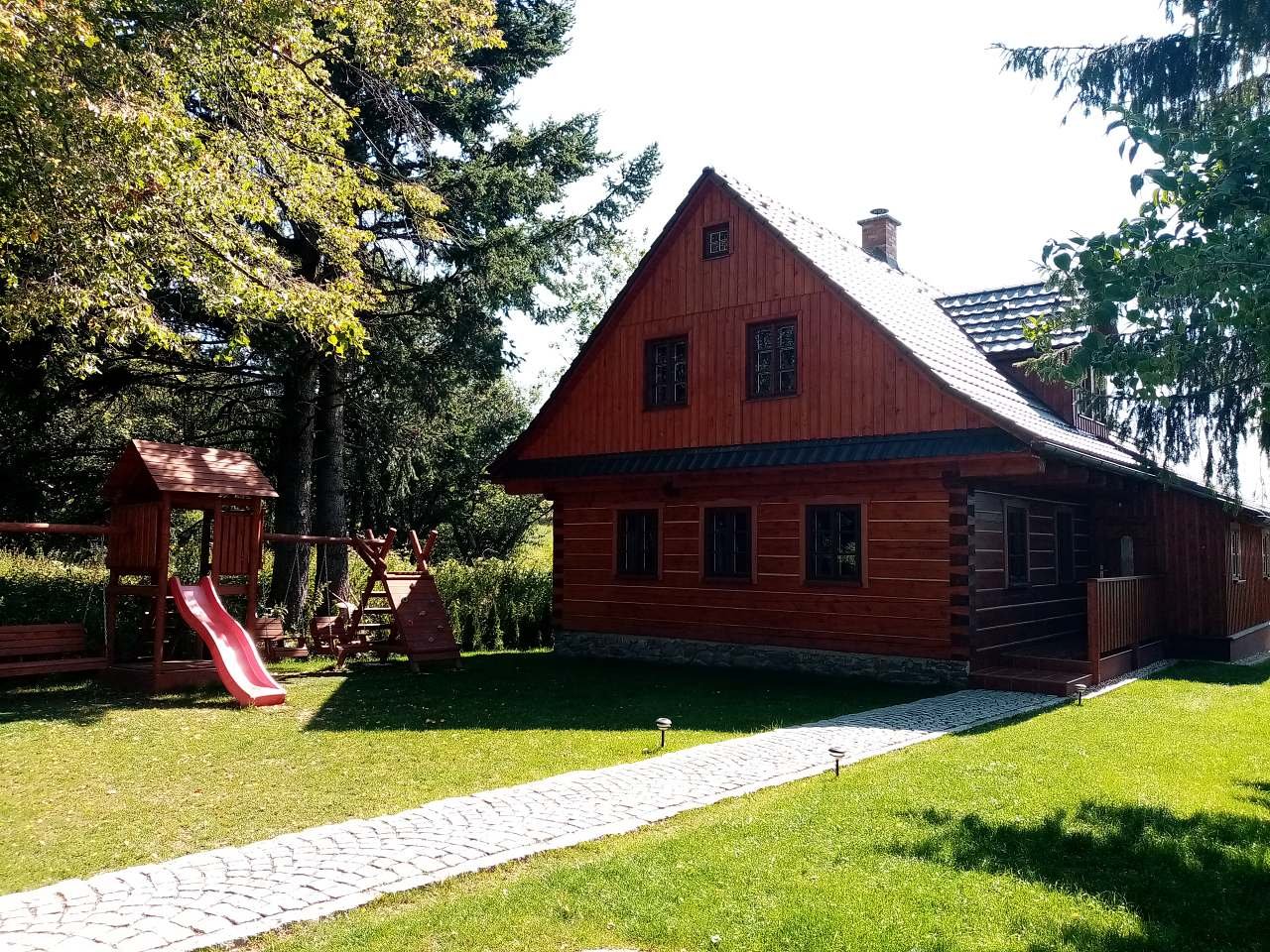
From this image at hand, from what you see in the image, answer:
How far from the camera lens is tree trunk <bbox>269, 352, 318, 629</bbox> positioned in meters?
17.5

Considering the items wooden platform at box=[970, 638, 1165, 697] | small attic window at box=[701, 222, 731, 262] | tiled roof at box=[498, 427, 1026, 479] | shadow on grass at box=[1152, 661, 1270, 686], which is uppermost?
small attic window at box=[701, 222, 731, 262]

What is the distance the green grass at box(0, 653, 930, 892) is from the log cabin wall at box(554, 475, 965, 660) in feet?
3.57

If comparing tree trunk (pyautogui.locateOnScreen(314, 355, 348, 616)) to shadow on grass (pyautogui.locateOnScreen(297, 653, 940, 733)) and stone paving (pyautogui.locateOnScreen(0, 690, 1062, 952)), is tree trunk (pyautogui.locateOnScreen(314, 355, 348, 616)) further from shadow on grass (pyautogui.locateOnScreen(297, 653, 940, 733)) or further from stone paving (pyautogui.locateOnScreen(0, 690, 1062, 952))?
stone paving (pyautogui.locateOnScreen(0, 690, 1062, 952))

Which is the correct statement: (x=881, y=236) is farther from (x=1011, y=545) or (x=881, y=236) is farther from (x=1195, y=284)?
(x=1195, y=284)

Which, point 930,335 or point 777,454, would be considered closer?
point 777,454

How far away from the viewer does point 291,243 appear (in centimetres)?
1733

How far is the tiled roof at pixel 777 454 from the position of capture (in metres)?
12.5

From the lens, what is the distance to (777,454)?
14.4 metres

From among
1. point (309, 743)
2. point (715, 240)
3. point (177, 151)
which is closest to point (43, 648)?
point (309, 743)

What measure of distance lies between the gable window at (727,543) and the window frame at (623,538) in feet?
3.06

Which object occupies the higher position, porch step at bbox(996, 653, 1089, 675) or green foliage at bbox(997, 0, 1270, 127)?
green foliage at bbox(997, 0, 1270, 127)

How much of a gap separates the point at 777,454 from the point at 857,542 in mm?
1775

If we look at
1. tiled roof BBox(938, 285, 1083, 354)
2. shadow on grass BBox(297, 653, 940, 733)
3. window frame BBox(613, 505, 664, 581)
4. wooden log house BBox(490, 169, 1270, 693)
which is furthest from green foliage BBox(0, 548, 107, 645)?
tiled roof BBox(938, 285, 1083, 354)

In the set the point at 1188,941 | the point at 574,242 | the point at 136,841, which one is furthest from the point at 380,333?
the point at 1188,941
